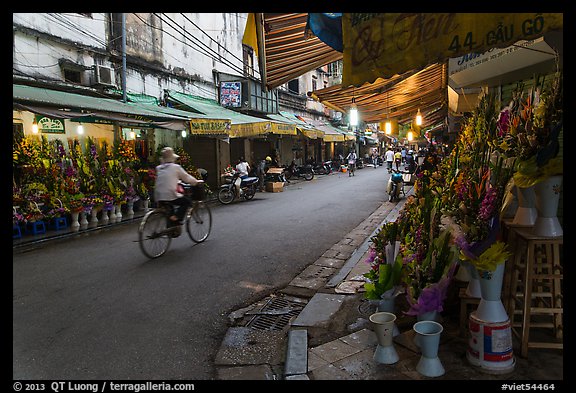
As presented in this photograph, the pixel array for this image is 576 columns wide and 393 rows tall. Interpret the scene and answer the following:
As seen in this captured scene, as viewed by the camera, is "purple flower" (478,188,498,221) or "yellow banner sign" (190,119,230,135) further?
"yellow banner sign" (190,119,230,135)

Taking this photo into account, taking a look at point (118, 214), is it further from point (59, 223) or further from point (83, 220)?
point (59, 223)

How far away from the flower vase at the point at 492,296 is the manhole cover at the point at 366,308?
1.47 meters

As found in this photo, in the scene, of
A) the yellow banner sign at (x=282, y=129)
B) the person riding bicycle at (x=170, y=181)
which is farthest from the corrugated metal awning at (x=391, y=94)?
the yellow banner sign at (x=282, y=129)

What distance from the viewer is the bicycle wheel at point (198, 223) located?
764 centimetres

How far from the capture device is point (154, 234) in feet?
22.1

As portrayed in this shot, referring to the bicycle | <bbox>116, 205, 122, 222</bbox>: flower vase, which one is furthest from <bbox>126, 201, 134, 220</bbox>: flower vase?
the bicycle

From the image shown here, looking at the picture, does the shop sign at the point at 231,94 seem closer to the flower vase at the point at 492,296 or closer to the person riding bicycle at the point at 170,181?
the person riding bicycle at the point at 170,181

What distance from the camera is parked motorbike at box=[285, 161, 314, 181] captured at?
2394 cm

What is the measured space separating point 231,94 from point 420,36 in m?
18.1

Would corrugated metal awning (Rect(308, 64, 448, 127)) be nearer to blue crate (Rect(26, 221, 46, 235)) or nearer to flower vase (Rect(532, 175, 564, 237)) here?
flower vase (Rect(532, 175, 564, 237))

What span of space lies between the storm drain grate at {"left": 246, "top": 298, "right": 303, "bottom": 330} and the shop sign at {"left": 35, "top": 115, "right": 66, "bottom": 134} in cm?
841
